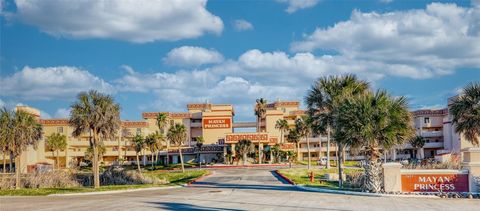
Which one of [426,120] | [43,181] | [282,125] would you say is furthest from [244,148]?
[43,181]

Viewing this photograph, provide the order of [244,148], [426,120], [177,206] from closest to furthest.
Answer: [177,206], [244,148], [426,120]

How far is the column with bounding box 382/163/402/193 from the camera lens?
93.8 feet

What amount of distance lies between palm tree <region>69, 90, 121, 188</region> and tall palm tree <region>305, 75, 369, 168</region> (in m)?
16.1

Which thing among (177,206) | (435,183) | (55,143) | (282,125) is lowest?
(177,206)

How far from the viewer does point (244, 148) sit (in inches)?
3457

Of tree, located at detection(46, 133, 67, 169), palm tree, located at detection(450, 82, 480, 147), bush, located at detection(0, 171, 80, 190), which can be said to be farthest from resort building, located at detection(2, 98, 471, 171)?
palm tree, located at detection(450, 82, 480, 147)

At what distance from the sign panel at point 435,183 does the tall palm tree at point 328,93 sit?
1017cm

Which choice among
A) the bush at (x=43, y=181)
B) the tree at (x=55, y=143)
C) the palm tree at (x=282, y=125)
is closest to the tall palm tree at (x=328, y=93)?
the bush at (x=43, y=181)

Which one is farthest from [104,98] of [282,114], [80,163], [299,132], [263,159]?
[282,114]

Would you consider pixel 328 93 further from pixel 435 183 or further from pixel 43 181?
pixel 43 181

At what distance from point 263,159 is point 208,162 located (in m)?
11.2

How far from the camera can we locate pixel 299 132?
82.9m

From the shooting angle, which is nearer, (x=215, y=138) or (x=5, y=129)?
(x=5, y=129)

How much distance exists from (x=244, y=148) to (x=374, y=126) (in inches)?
2343
